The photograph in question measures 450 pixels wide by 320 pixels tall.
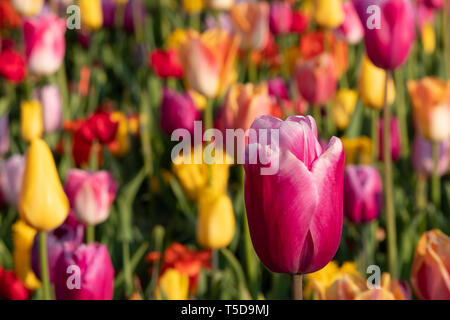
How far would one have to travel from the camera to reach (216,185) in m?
1.83

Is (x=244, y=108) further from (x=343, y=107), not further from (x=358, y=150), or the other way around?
(x=343, y=107)

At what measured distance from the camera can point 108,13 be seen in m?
3.70

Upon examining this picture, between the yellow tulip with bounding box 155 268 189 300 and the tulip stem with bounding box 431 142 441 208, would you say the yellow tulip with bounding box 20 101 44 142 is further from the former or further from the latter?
the tulip stem with bounding box 431 142 441 208

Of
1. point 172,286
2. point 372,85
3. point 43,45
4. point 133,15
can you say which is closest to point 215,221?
point 172,286

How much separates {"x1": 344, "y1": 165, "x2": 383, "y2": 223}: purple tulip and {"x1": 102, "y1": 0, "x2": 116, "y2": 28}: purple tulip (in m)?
2.12

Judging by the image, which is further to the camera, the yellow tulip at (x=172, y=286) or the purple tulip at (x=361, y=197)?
the purple tulip at (x=361, y=197)

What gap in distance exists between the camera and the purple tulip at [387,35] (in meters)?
1.47

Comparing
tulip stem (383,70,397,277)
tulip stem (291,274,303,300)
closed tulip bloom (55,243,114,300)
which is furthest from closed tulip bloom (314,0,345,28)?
tulip stem (291,274,303,300)

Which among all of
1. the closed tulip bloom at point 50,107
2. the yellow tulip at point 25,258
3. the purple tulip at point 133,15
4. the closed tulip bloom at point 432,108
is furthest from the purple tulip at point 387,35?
the purple tulip at point 133,15

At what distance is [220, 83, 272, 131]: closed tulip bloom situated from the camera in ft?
5.68

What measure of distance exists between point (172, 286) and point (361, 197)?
544mm

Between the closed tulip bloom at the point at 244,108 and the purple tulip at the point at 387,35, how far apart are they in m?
0.33

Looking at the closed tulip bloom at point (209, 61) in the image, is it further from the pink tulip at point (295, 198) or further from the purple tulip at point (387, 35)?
the pink tulip at point (295, 198)
